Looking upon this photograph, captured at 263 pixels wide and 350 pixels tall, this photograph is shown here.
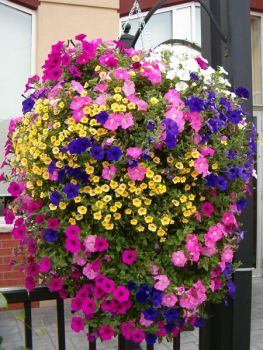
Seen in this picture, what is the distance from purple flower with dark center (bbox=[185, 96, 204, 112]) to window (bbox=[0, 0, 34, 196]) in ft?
12.4

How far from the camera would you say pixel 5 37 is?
16.2 feet

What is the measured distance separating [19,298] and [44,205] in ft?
1.44

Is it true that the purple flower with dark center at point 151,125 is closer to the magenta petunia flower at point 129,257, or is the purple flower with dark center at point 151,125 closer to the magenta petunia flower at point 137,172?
the magenta petunia flower at point 137,172

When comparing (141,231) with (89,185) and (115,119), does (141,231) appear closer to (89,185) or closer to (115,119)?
(89,185)

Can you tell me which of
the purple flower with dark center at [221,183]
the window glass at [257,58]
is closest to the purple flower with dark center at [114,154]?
the purple flower with dark center at [221,183]

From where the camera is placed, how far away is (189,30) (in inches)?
221

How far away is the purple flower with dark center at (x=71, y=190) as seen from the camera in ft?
4.43

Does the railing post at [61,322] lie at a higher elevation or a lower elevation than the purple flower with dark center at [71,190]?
lower

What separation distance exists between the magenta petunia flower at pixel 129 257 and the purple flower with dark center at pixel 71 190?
23 cm

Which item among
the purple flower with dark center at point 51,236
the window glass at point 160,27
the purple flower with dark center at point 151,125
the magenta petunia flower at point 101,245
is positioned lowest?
the magenta petunia flower at point 101,245

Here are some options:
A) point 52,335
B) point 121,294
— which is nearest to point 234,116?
point 121,294

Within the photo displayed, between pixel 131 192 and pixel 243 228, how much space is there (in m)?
0.65

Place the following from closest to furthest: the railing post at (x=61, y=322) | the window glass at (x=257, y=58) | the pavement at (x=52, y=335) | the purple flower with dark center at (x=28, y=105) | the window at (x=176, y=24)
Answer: the purple flower with dark center at (x=28, y=105)
the railing post at (x=61, y=322)
the pavement at (x=52, y=335)
the window at (x=176, y=24)
the window glass at (x=257, y=58)

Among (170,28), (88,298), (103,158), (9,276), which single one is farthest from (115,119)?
(170,28)
